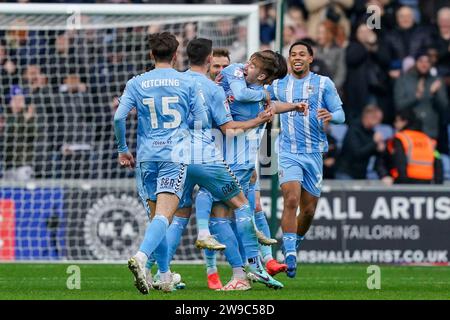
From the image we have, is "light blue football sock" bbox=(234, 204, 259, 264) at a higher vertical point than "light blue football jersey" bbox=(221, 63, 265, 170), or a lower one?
lower

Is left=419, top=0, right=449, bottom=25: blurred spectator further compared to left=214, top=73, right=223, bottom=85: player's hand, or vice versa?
left=419, top=0, right=449, bottom=25: blurred spectator

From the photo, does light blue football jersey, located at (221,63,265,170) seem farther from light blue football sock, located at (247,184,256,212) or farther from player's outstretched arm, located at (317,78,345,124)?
player's outstretched arm, located at (317,78,345,124)

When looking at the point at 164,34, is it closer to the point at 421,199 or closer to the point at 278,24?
the point at 278,24

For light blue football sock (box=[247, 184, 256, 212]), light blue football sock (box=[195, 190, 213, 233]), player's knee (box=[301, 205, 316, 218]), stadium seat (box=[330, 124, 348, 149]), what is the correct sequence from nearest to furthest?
light blue football sock (box=[195, 190, 213, 233]), light blue football sock (box=[247, 184, 256, 212]), player's knee (box=[301, 205, 316, 218]), stadium seat (box=[330, 124, 348, 149])

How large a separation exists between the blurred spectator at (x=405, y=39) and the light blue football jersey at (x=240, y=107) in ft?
26.5

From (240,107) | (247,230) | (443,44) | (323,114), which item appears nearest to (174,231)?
(247,230)

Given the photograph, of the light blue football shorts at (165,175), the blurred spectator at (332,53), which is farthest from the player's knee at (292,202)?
the blurred spectator at (332,53)

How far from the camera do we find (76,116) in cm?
1877

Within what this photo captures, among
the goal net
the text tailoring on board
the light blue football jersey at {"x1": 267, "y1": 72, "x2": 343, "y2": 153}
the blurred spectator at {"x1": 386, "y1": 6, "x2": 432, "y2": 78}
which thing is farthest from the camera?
A: the blurred spectator at {"x1": 386, "y1": 6, "x2": 432, "y2": 78}

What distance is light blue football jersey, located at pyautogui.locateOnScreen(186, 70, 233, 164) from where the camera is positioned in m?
11.4

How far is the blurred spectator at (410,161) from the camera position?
1897 centimetres

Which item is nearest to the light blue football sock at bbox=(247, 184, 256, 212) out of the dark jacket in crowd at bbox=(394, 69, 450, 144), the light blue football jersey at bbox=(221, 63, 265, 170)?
the light blue football jersey at bbox=(221, 63, 265, 170)

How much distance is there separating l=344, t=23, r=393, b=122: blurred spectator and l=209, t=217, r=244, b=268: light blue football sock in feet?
26.2

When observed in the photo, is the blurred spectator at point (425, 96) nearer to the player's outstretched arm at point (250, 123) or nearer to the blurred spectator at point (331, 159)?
the blurred spectator at point (331, 159)
